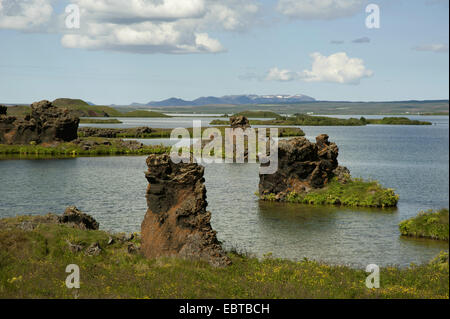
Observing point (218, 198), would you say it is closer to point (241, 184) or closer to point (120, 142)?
point (241, 184)

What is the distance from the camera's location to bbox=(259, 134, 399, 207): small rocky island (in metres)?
51.1

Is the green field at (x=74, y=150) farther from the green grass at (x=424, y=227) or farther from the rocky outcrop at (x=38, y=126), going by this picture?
the green grass at (x=424, y=227)

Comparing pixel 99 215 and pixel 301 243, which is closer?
pixel 301 243

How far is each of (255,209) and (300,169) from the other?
720cm

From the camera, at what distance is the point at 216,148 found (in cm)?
10875

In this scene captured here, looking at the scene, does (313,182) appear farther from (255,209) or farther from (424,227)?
(424,227)

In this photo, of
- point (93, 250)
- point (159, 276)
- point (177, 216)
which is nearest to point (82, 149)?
point (93, 250)

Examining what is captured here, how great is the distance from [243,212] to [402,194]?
2125 centimetres

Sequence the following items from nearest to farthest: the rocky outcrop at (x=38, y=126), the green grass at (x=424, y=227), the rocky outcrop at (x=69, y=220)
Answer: the rocky outcrop at (x=69, y=220) < the green grass at (x=424, y=227) < the rocky outcrop at (x=38, y=126)

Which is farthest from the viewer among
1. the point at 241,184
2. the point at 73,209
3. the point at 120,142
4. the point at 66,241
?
the point at 120,142

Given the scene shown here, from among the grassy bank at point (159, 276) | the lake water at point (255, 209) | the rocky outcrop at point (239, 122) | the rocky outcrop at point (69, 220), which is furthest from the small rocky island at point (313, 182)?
the rocky outcrop at point (239, 122)

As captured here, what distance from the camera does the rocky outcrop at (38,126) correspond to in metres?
110

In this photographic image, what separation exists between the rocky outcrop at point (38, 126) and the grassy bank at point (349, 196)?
230 feet

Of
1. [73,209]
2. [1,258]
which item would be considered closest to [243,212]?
[73,209]
